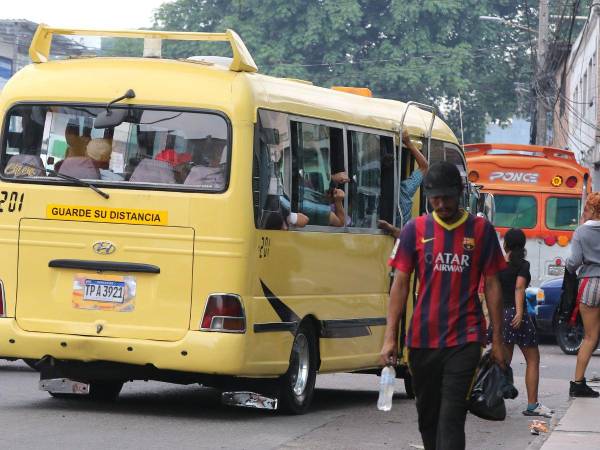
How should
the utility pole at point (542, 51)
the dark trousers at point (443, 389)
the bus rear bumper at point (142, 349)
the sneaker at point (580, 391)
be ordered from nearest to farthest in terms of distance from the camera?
the dark trousers at point (443, 389) < the bus rear bumper at point (142, 349) < the sneaker at point (580, 391) < the utility pole at point (542, 51)

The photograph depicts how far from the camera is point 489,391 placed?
25.4 feet

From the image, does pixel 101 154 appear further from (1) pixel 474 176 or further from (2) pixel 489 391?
(1) pixel 474 176

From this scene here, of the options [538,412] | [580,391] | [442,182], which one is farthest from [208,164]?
[580,391]

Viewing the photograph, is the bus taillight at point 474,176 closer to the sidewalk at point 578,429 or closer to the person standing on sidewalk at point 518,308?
the sidewalk at point 578,429

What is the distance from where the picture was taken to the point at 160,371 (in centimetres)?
1145

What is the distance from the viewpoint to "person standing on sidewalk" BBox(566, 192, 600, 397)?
13.1 meters

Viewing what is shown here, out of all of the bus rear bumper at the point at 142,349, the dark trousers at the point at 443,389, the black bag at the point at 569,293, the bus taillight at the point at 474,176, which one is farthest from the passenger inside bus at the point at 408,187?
the bus taillight at the point at 474,176

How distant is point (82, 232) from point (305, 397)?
2263 mm

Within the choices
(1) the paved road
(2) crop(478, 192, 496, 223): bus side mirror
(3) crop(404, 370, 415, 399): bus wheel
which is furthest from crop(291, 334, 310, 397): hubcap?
(2) crop(478, 192, 496, 223): bus side mirror

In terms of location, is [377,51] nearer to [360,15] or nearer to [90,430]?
[360,15]

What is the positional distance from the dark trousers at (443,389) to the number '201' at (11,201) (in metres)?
4.49

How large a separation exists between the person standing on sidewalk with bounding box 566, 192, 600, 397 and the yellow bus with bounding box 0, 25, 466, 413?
2.58m

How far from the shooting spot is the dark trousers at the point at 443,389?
24.8 ft

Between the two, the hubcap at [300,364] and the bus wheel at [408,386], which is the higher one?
the hubcap at [300,364]
